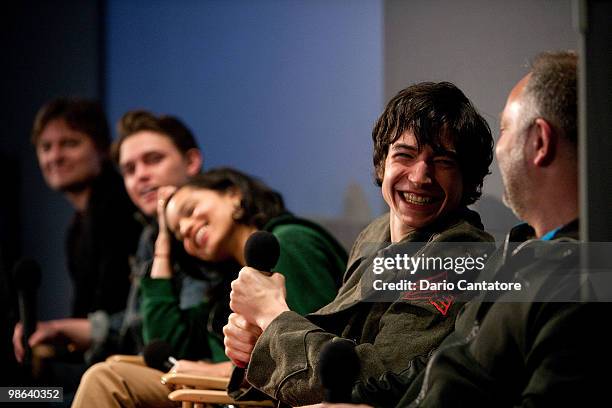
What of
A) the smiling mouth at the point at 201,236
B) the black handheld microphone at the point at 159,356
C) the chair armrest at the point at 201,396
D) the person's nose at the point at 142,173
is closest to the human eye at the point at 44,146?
the person's nose at the point at 142,173

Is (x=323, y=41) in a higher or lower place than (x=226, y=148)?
higher

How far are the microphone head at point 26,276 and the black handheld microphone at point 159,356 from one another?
485mm

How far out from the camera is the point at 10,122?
4.55 m

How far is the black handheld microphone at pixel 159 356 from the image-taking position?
281cm

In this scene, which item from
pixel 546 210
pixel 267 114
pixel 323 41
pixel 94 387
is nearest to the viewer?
pixel 546 210

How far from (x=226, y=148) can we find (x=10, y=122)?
3.93 ft

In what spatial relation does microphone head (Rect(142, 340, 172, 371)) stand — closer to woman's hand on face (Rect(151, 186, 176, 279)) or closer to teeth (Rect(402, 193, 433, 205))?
woman's hand on face (Rect(151, 186, 176, 279))

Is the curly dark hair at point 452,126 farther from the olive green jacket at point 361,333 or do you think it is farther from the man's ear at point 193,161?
the man's ear at point 193,161

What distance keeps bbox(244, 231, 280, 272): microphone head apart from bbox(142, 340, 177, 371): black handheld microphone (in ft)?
2.72

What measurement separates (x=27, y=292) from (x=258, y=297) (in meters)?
1.28

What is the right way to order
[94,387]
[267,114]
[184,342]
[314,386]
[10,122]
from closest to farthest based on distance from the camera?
[314,386] → [94,387] → [184,342] → [267,114] → [10,122]

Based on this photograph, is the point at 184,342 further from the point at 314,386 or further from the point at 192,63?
the point at 192,63

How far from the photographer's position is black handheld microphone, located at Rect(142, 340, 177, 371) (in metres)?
2.81

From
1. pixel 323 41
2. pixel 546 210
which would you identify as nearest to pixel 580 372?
pixel 546 210
